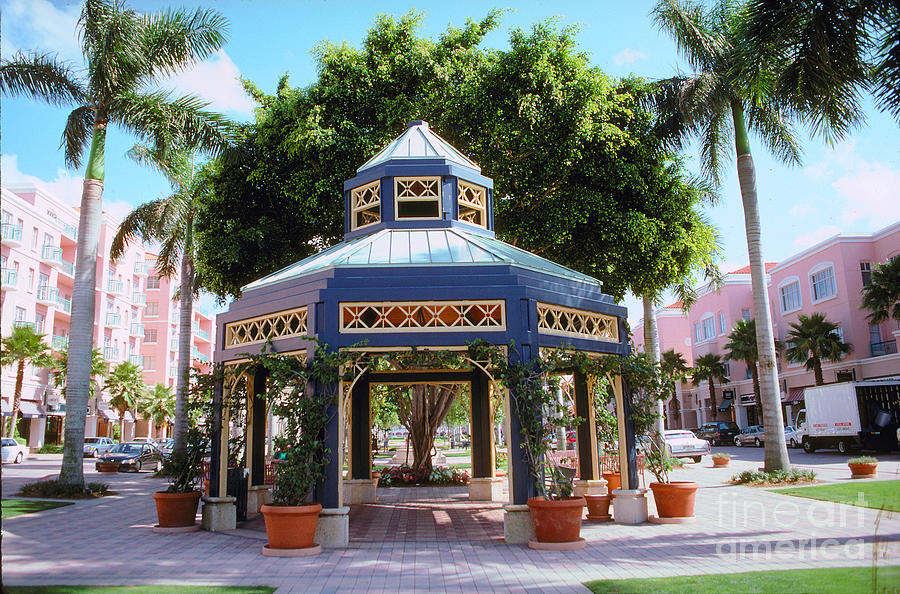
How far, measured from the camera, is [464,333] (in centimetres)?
1121

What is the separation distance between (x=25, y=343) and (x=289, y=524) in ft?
125

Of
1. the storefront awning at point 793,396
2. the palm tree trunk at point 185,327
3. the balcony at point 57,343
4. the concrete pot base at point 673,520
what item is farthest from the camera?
the balcony at point 57,343

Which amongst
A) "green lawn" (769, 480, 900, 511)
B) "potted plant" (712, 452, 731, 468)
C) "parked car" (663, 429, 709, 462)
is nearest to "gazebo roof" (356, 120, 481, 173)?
"green lawn" (769, 480, 900, 511)

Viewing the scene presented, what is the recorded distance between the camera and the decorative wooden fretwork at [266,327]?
38.7 feet

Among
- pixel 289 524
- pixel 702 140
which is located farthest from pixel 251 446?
pixel 702 140

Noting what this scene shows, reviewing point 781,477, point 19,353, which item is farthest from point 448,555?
point 19,353

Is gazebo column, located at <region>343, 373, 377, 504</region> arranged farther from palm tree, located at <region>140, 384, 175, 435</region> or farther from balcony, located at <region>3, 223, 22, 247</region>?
palm tree, located at <region>140, 384, 175, 435</region>

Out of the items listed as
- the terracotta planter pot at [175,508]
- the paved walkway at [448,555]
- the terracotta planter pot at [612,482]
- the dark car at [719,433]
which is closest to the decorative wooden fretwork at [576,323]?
the paved walkway at [448,555]

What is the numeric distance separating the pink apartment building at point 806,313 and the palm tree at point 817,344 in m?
1.02

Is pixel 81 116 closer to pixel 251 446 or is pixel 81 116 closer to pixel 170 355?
pixel 251 446

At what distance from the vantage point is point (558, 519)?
1029cm

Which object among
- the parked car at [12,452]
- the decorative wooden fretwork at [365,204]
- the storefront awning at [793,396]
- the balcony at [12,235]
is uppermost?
the balcony at [12,235]

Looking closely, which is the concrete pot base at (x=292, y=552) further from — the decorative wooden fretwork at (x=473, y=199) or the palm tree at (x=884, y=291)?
the palm tree at (x=884, y=291)

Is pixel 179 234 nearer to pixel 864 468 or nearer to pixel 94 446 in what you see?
pixel 94 446
